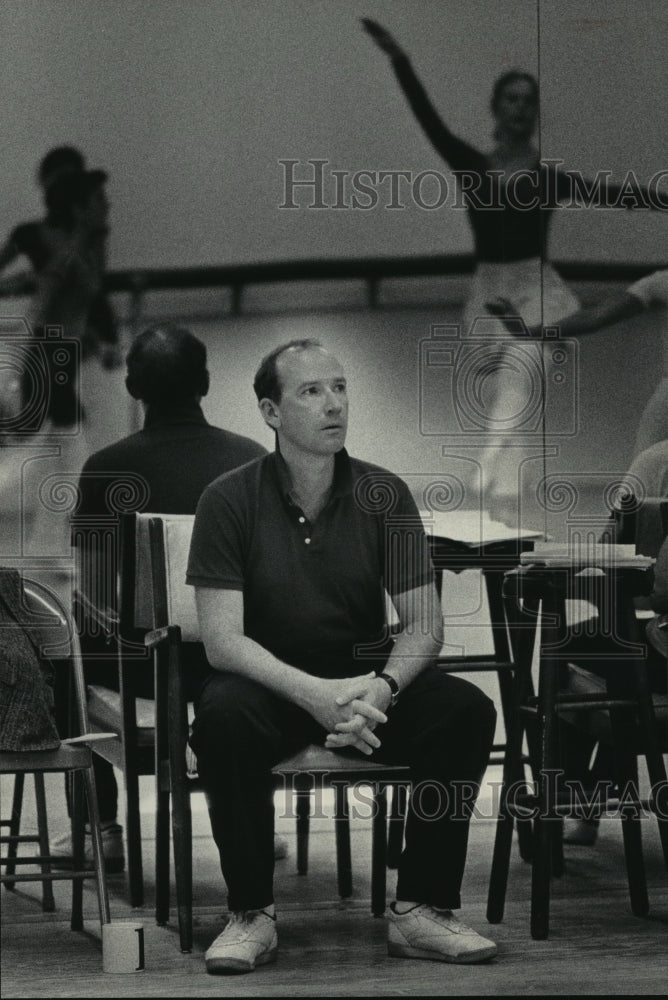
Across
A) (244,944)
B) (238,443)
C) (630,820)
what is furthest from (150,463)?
Answer: (630,820)

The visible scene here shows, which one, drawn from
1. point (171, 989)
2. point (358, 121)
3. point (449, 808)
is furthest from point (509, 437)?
point (171, 989)

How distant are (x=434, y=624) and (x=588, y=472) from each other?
4.31 feet

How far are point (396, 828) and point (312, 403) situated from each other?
125 centimetres

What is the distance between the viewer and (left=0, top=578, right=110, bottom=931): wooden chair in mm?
2762

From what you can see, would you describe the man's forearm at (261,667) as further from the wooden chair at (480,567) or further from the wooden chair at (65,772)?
the wooden chair at (480,567)

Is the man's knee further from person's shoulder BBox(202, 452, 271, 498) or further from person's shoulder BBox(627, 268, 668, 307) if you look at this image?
person's shoulder BBox(627, 268, 668, 307)

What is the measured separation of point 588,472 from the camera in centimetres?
411

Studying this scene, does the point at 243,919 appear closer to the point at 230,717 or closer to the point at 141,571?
the point at 230,717

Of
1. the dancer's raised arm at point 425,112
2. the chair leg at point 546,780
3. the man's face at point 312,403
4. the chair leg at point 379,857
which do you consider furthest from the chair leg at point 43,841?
the dancer's raised arm at point 425,112

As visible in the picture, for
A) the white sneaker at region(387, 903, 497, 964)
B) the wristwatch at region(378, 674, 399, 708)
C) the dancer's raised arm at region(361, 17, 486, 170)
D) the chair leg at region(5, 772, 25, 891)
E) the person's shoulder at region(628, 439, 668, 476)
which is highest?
the dancer's raised arm at region(361, 17, 486, 170)

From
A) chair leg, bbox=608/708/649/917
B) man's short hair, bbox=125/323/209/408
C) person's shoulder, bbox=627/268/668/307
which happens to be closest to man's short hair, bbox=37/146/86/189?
man's short hair, bbox=125/323/209/408

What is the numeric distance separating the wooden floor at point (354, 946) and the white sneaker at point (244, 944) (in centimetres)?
3

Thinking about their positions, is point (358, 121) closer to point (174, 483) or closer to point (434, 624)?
point (174, 483)

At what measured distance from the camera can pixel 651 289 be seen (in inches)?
164
